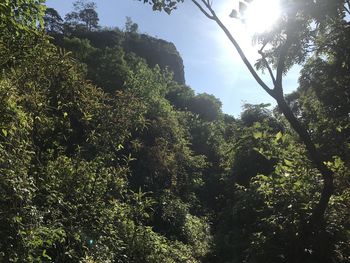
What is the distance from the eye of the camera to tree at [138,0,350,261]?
5387 mm

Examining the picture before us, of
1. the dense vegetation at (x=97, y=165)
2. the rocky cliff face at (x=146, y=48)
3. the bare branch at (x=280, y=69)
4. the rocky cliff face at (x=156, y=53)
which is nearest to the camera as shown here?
the dense vegetation at (x=97, y=165)

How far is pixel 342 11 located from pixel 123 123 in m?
4.59

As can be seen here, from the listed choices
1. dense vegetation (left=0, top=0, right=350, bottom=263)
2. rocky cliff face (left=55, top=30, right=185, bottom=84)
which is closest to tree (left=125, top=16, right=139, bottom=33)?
rocky cliff face (left=55, top=30, right=185, bottom=84)

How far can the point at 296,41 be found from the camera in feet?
20.7

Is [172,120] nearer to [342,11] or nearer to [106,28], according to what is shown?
[342,11]

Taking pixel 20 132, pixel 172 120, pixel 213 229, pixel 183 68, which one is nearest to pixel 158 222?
pixel 213 229

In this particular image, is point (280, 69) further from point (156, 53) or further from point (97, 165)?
point (156, 53)

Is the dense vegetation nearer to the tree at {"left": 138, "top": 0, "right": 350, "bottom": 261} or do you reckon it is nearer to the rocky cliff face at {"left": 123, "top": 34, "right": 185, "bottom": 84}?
the tree at {"left": 138, "top": 0, "right": 350, "bottom": 261}

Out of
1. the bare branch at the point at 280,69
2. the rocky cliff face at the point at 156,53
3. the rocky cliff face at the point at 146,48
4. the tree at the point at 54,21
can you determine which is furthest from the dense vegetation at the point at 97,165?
the tree at the point at 54,21

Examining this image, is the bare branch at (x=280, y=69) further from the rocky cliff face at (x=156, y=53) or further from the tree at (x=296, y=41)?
the rocky cliff face at (x=156, y=53)

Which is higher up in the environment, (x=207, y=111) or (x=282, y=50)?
(x=207, y=111)

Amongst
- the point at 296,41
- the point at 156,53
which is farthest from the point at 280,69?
the point at 156,53

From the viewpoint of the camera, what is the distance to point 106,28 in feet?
188

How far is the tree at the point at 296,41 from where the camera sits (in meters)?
Answer: 5.39
